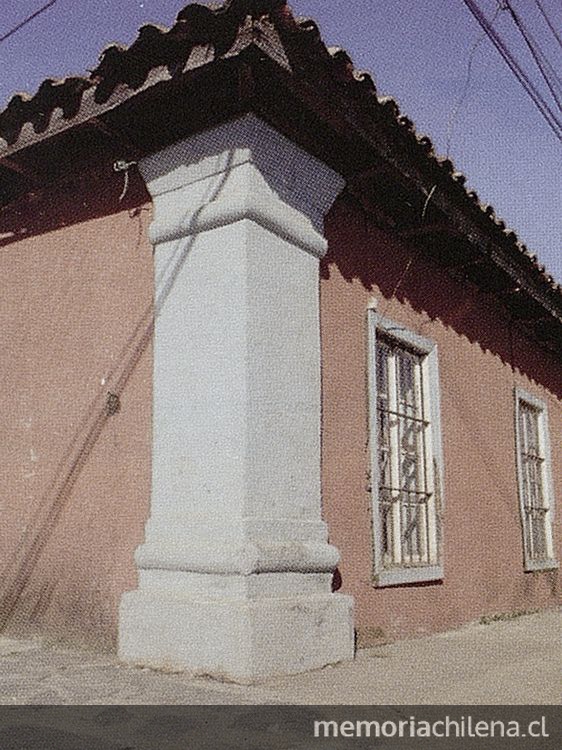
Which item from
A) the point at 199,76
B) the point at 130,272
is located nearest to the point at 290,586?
the point at 130,272

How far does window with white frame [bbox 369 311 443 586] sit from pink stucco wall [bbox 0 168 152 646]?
71.1 inches

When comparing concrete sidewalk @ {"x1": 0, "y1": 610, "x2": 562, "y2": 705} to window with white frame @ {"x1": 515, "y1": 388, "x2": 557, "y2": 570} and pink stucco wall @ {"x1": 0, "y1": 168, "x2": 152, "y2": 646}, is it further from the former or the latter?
window with white frame @ {"x1": 515, "y1": 388, "x2": 557, "y2": 570}

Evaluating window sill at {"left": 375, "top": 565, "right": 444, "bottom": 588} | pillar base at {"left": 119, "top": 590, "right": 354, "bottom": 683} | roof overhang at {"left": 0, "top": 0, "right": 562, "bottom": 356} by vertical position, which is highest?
roof overhang at {"left": 0, "top": 0, "right": 562, "bottom": 356}

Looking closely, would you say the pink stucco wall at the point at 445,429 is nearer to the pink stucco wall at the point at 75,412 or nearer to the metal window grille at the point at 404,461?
the metal window grille at the point at 404,461

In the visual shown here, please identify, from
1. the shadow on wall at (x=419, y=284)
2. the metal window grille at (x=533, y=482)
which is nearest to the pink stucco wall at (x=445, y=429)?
the shadow on wall at (x=419, y=284)

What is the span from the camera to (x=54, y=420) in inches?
210

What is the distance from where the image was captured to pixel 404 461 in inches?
241

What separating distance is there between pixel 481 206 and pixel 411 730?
445 cm

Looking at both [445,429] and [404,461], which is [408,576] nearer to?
[404,461]

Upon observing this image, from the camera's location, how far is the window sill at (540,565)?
7.90 meters

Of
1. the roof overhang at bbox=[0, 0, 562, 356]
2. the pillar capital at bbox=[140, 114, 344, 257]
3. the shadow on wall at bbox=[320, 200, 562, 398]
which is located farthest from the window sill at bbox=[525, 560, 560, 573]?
the pillar capital at bbox=[140, 114, 344, 257]

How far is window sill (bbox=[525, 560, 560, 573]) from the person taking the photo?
25.9 ft

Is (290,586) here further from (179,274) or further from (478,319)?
(478,319)

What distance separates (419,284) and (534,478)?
11.0 ft
